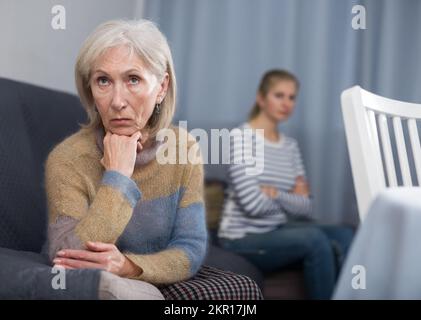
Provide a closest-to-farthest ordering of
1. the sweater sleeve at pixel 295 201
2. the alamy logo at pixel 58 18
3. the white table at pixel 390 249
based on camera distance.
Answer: the white table at pixel 390 249 < the alamy logo at pixel 58 18 < the sweater sleeve at pixel 295 201

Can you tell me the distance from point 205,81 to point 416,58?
838 millimetres

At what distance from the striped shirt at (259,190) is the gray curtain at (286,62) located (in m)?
0.34

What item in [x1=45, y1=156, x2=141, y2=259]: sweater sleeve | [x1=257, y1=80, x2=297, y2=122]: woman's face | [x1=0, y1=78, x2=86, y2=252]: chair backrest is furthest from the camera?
[x1=257, y1=80, x2=297, y2=122]: woman's face

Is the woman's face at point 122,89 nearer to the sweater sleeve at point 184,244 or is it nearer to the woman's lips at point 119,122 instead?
the woman's lips at point 119,122

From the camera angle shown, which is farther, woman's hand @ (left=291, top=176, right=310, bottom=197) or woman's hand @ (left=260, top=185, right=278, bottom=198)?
woman's hand @ (left=291, top=176, right=310, bottom=197)

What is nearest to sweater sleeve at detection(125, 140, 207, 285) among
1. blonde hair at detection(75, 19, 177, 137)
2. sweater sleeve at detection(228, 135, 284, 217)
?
blonde hair at detection(75, 19, 177, 137)

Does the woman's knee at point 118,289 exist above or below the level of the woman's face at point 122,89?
below

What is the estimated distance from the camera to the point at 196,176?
103 cm

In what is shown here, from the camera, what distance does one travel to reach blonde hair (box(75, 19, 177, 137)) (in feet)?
3.14

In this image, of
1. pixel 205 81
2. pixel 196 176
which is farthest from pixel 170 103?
pixel 205 81

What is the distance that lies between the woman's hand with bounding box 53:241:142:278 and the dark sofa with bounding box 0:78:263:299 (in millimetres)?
33

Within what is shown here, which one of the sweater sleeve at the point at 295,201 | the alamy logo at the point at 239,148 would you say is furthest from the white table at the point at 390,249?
the sweater sleeve at the point at 295,201

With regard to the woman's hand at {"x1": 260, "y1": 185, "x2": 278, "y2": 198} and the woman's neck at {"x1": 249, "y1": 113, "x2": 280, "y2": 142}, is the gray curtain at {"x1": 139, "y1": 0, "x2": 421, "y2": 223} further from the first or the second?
the woman's hand at {"x1": 260, "y1": 185, "x2": 278, "y2": 198}

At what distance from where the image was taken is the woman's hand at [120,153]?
94 cm
